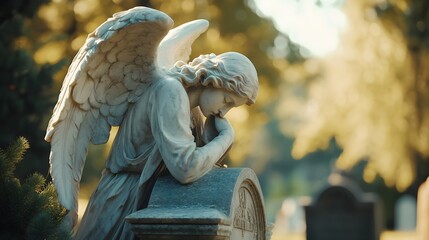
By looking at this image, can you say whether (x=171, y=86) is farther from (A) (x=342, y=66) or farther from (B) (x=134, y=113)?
(A) (x=342, y=66)

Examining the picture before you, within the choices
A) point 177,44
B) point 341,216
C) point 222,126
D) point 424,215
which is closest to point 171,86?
point 222,126

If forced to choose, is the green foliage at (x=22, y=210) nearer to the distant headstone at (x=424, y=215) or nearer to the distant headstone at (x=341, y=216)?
the distant headstone at (x=424, y=215)

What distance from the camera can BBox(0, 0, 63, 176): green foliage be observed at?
9011 mm

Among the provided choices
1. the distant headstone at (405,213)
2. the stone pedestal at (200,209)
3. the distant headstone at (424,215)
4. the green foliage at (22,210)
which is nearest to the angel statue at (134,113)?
the stone pedestal at (200,209)

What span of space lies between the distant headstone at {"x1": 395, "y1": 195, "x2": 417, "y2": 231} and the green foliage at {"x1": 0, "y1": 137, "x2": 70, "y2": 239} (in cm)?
2706

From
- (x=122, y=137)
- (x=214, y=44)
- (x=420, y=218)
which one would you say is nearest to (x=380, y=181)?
(x=214, y=44)

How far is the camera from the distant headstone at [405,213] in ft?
98.4

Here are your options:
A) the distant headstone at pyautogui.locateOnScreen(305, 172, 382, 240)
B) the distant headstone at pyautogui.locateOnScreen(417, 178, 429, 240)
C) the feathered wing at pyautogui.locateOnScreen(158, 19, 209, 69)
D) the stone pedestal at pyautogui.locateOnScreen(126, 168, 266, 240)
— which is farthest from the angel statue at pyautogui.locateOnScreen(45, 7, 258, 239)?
the distant headstone at pyautogui.locateOnScreen(305, 172, 382, 240)

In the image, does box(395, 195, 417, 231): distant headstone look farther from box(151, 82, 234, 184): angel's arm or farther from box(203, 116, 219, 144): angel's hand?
box(151, 82, 234, 184): angel's arm

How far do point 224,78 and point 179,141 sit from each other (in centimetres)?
54

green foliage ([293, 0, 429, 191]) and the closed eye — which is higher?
green foliage ([293, 0, 429, 191])

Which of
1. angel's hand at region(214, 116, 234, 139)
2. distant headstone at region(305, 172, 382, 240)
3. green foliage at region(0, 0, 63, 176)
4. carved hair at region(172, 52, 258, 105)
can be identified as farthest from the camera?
distant headstone at region(305, 172, 382, 240)

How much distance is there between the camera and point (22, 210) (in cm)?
431

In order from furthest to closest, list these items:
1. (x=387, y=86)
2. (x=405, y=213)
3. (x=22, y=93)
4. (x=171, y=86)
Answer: (x=405, y=213) → (x=387, y=86) → (x=22, y=93) → (x=171, y=86)
